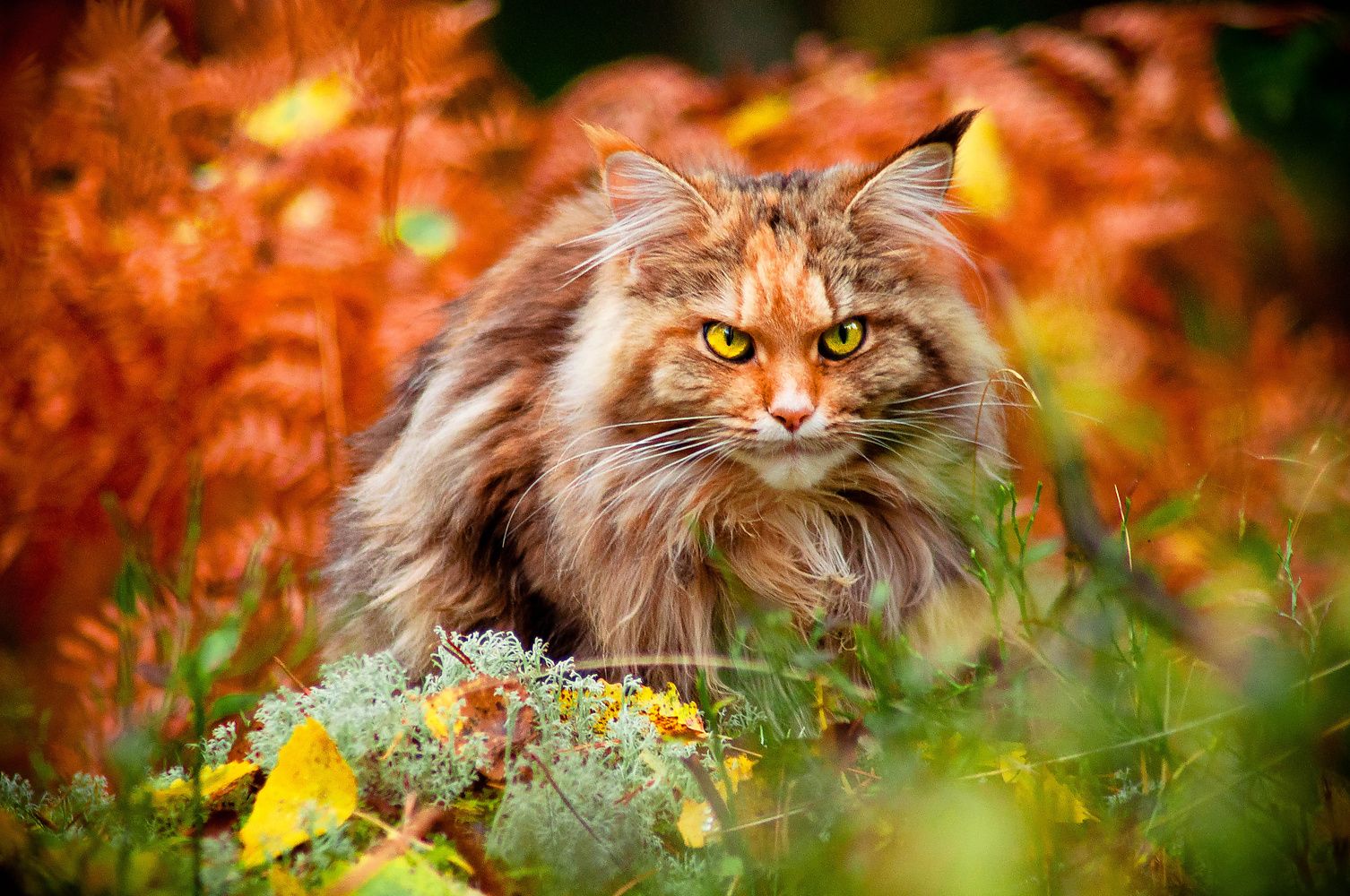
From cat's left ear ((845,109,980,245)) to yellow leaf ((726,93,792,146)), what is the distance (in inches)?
58.5

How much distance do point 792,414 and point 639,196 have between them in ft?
1.61

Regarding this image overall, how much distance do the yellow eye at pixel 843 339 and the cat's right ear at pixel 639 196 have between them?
30 centimetres

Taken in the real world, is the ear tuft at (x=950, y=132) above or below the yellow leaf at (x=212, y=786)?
above

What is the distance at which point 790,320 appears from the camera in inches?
67.8

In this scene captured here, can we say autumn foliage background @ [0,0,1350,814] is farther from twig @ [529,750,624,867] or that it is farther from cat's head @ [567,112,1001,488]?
twig @ [529,750,624,867]

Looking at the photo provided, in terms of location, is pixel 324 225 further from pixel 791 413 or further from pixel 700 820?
pixel 700 820

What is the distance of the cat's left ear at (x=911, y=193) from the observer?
175 centimetres

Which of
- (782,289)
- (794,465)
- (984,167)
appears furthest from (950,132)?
(984,167)

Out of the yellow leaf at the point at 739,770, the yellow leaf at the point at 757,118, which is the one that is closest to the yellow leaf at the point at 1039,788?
the yellow leaf at the point at 739,770

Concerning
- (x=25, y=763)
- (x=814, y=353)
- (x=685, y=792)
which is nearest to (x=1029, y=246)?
(x=814, y=353)

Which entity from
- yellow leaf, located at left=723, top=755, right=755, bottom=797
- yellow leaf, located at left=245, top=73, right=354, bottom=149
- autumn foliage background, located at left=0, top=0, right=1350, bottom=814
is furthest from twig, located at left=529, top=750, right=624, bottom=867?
yellow leaf, located at left=245, top=73, right=354, bottom=149

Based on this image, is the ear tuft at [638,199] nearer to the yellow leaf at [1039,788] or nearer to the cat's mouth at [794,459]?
the cat's mouth at [794,459]

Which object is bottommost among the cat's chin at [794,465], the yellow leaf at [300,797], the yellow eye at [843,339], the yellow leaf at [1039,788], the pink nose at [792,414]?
the yellow leaf at [1039,788]

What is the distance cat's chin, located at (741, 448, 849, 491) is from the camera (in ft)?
5.61
